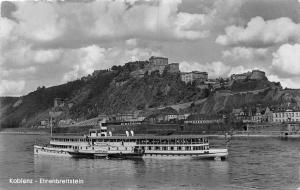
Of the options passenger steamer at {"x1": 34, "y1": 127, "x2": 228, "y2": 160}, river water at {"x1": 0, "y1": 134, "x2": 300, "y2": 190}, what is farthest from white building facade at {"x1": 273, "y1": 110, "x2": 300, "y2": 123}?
passenger steamer at {"x1": 34, "y1": 127, "x2": 228, "y2": 160}

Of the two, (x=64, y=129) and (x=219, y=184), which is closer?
(x=219, y=184)

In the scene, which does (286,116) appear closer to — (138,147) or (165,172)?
(138,147)

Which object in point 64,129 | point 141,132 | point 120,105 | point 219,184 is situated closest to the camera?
point 219,184

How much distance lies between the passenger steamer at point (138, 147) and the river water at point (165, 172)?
129 cm

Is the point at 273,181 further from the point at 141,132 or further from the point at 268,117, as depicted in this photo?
the point at 141,132

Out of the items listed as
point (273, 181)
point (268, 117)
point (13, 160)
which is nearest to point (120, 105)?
point (268, 117)

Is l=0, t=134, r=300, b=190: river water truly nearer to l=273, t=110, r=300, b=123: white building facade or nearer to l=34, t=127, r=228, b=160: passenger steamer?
l=34, t=127, r=228, b=160: passenger steamer

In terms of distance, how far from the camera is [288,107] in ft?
412

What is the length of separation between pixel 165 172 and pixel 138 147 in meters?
12.2

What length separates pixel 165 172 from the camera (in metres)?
45.5

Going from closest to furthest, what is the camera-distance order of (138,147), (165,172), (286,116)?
(165,172) → (138,147) → (286,116)

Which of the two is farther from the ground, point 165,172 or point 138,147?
point 138,147

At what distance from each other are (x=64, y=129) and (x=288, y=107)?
8555 centimetres

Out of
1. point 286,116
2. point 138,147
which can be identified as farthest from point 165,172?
point 286,116
